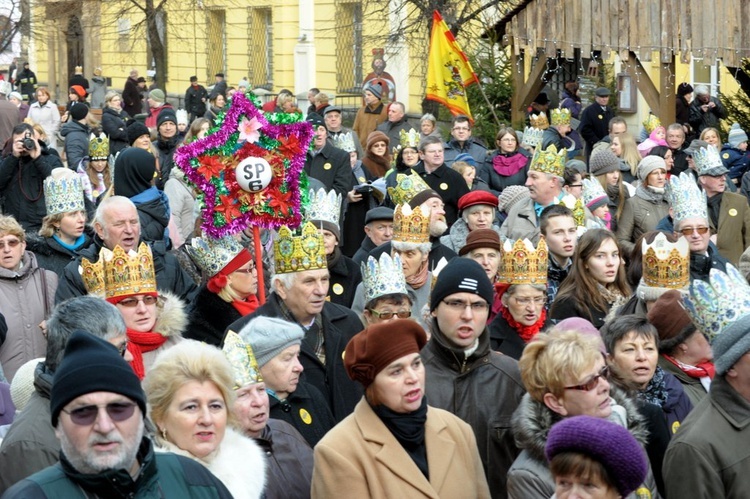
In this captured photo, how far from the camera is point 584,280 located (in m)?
8.29

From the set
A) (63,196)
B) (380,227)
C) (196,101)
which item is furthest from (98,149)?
(196,101)

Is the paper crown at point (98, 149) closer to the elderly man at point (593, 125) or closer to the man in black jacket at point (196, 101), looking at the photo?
the elderly man at point (593, 125)

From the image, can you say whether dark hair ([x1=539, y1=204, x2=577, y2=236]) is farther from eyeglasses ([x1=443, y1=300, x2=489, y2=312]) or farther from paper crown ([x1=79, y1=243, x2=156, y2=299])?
eyeglasses ([x1=443, y1=300, x2=489, y2=312])

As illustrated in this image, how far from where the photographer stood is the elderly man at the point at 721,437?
196 inches

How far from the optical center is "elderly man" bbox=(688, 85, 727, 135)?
63.9 feet

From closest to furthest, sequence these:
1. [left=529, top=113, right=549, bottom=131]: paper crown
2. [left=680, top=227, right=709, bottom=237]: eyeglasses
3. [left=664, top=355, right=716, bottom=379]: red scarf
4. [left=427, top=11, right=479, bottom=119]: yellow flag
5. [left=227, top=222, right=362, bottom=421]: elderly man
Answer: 1. [left=664, top=355, right=716, bottom=379]: red scarf
2. [left=227, top=222, right=362, bottom=421]: elderly man
3. [left=680, top=227, right=709, bottom=237]: eyeglasses
4. [left=529, top=113, right=549, bottom=131]: paper crown
5. [left=427, top=11, right=479, bottom=119]: yellow flag

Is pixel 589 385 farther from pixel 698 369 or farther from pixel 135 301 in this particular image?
pixel 135 301

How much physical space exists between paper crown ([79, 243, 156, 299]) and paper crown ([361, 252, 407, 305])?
1.16 m

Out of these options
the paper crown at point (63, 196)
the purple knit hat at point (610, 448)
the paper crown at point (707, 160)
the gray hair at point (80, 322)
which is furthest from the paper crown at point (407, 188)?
the purple knit hat at point (610, 448)

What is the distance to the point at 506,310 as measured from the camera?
7.52 m

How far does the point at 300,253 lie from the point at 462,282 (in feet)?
5.12

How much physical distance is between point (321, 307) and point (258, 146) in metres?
1.86

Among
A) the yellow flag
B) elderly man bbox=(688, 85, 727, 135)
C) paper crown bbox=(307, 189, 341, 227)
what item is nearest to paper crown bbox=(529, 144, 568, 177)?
paper crown bbox=(307, 189, 341, 227)

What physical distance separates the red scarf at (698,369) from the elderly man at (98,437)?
3.12 meters
